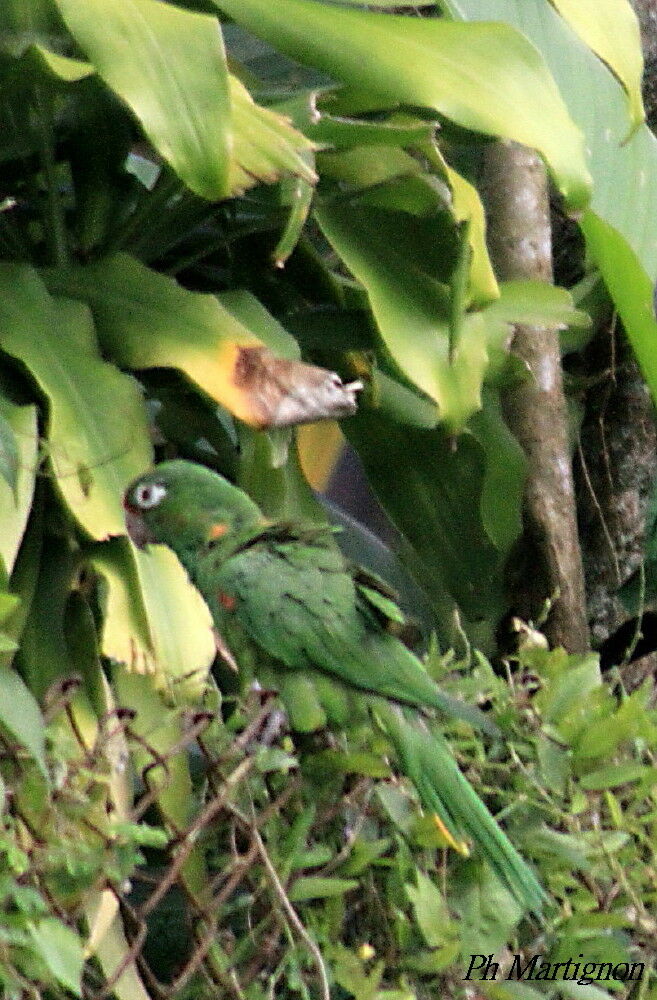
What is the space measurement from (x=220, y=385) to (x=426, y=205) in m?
0.51

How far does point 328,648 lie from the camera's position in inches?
54.1

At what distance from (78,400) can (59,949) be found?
661mm

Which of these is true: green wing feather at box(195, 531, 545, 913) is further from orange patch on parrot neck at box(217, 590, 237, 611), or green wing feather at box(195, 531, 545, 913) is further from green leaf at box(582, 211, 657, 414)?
green leaf at box(582, 211, 657, 414)

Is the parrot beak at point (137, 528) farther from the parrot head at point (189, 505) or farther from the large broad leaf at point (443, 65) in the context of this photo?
the large broad leaf at point (443, 65)

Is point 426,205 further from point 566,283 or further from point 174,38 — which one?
point 566,283

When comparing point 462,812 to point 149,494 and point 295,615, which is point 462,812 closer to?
point 295,615

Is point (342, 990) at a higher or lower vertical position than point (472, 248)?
lower

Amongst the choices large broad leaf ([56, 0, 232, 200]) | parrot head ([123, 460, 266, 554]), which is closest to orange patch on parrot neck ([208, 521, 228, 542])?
parrot head ([123, 460, 266, 554])

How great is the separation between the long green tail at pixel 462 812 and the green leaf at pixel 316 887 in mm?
119

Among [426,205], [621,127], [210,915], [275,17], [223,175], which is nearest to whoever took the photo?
[210,915]

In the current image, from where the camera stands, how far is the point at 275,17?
1.61 meters

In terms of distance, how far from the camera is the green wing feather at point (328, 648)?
133 cm

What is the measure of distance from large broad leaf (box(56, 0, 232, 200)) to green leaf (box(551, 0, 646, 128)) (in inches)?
18.9

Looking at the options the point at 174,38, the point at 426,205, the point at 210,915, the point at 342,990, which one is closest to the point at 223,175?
the point at 174,38
